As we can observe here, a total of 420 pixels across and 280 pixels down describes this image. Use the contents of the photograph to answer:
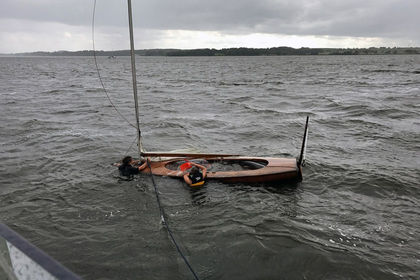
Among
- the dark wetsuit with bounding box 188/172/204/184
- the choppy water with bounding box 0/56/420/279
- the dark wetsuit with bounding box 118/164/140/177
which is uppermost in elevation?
A: the dark wetsuit with bounding box 188/172/204/184

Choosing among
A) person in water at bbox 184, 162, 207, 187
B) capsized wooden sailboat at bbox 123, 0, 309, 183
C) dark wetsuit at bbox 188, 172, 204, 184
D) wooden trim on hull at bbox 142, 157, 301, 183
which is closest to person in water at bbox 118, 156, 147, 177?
capsized wooden sailboat at bbox 123, 0, 309, 183

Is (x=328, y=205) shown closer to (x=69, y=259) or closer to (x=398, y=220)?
(x=398, y=220)

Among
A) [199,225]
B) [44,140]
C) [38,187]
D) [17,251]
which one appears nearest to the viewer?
[17,251]

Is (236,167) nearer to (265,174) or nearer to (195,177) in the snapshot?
(265,174)

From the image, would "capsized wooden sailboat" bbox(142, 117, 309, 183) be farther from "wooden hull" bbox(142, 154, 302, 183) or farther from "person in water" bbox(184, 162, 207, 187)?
"person in water" bbox(184, 162, 207, 187)

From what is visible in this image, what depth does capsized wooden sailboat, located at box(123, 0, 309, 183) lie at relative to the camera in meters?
11.7

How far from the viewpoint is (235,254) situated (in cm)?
816

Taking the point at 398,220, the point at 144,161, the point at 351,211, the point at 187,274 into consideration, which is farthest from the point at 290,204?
the point at 144,161

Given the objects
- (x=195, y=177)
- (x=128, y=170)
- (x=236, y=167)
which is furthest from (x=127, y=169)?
(x=236, y=167)

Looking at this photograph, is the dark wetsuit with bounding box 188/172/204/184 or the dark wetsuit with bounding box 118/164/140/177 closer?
the dark wetsuit with bounding box 188/172/204/184

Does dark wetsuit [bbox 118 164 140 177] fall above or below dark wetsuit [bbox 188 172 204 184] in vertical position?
below

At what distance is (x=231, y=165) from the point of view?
13344 mm

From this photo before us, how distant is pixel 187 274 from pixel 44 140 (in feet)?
48.5

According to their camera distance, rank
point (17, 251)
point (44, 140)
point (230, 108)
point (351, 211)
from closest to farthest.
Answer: point (17, 251) → point (351, 211) → point (44, 140) → point (230, 108)
